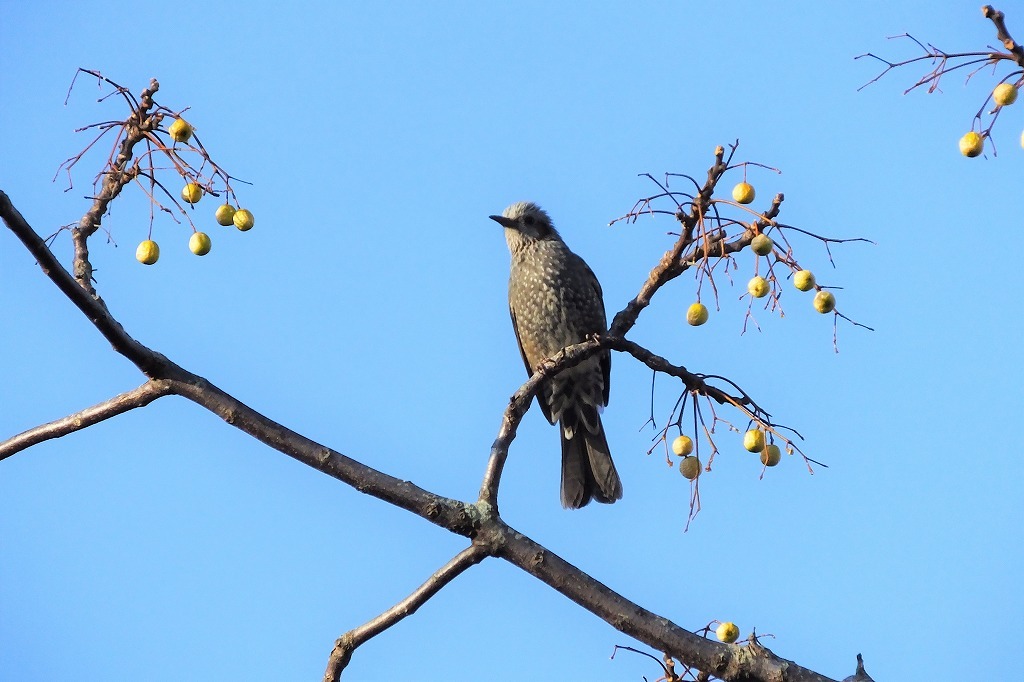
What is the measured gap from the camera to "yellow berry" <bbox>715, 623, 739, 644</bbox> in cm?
380

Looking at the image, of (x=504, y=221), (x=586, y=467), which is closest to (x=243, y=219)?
(x=586, y=467)

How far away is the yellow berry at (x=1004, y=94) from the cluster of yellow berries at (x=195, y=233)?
99.1 inches

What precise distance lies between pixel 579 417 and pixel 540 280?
98 cm

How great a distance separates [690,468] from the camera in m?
4.22

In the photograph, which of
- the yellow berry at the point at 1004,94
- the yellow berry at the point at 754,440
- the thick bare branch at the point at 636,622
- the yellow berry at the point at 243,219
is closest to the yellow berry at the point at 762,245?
the yellow berry at the point at 754,440

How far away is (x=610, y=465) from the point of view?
710 cm

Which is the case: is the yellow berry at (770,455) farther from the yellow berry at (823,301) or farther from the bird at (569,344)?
the bird at (569,344)

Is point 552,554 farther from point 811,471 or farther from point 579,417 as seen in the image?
point 579,417

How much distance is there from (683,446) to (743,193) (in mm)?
1019

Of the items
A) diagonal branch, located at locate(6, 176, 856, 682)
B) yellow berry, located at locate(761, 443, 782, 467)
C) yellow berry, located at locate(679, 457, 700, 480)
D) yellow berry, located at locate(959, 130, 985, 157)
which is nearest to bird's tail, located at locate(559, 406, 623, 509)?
yellow berry, located at locate(679, 457, 700, 480)

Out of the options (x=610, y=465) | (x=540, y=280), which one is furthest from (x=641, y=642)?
(x=540, y=280)

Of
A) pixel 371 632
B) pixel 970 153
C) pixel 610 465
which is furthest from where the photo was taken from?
pixel 610 465

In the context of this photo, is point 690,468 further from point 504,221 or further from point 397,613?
point 504,221

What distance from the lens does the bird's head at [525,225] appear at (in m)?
8.20
